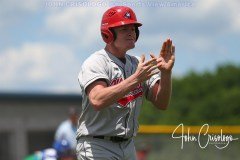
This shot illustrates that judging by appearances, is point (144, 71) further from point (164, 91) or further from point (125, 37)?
point (164, 91)

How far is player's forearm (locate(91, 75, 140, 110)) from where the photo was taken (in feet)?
19.1

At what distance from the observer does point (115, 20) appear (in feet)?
20.7

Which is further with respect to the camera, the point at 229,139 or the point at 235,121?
the point at 235,121

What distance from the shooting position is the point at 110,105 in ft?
19.7

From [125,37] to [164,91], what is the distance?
0.57 metres

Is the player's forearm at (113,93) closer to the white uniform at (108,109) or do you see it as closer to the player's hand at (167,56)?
the white uniform at (108,109)

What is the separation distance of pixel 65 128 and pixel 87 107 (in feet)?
27.8

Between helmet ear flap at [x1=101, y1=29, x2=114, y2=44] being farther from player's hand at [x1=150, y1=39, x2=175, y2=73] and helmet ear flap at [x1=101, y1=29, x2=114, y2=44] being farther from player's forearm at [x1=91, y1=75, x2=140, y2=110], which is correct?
player's forearm at [x1=91, y1=75, x2=140, y2=110]

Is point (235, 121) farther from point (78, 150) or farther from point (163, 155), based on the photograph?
point (78, 150)

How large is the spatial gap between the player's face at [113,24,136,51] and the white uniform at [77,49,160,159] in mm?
127

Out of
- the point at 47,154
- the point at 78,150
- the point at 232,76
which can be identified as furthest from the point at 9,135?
the point at 78,150

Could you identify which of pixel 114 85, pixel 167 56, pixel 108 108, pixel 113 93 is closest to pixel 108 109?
pixel 108 108

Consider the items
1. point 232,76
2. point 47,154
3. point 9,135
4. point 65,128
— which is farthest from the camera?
point 232,76

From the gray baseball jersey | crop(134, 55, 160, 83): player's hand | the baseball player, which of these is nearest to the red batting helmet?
the baseball player
